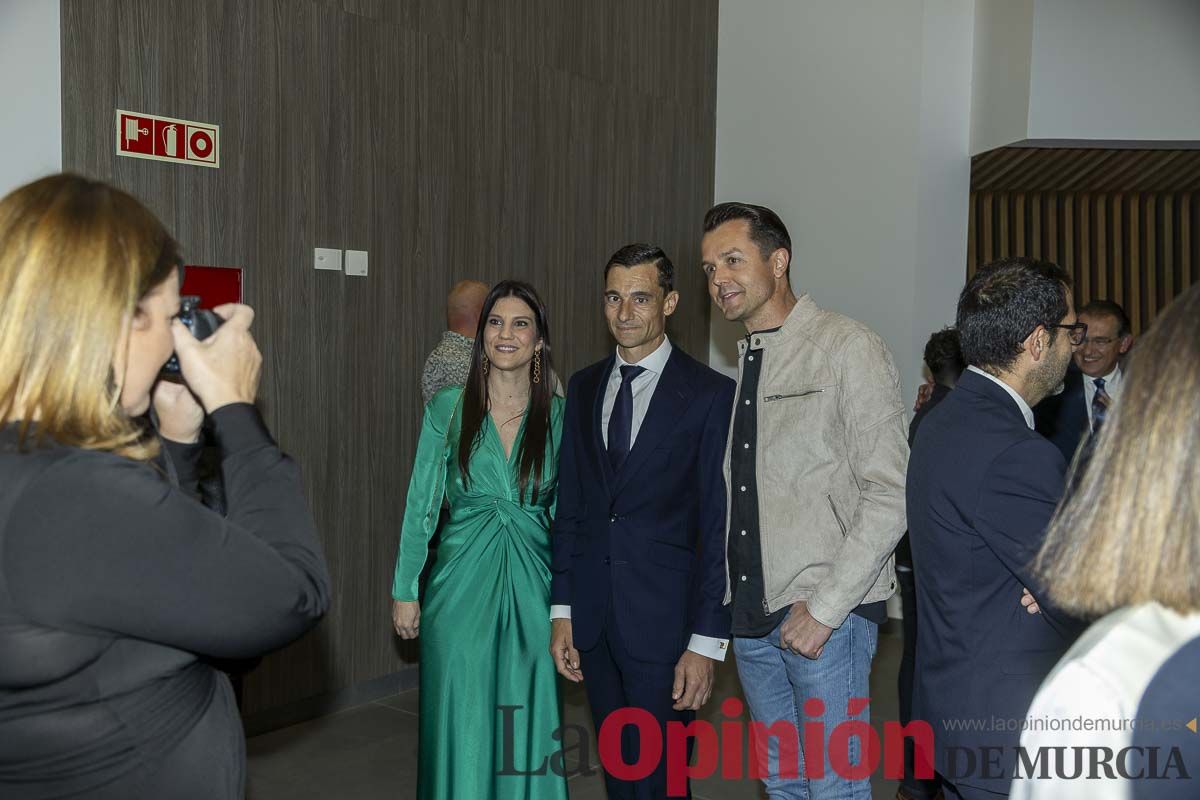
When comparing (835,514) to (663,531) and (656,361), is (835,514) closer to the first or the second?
(663,531)

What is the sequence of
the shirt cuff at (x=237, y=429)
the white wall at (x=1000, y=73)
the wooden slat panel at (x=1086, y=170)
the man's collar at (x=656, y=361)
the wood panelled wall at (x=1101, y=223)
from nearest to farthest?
the shirt cuff at (x=237, y=429), the man's collar at (x=656, y=361), the white wall at (x=1000, y=73), the wooden slat panel at (x=1086, y=170), the wood panelled wall at (x=1101, y=223)

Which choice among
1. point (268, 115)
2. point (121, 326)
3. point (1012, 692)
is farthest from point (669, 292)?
point (268, 115)

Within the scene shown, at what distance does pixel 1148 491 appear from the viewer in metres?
1.08

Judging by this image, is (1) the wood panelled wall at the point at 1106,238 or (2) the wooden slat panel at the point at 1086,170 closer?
(2) the wooden slat panel at the point at 1086,170

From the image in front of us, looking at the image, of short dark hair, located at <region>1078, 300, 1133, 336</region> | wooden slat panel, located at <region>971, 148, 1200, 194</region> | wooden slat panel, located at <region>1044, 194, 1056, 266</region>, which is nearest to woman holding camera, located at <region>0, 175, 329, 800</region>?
short dark hair, located at <region>1078, 300, 1133, 336</region>

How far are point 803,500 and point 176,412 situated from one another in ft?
5.45

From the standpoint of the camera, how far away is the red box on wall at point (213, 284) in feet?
13.8

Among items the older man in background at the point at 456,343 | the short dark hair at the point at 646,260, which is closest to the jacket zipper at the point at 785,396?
the short dark hair at the point at 646,260

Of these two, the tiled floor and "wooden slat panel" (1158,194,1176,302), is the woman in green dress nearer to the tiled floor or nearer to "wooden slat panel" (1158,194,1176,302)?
the tiled floor

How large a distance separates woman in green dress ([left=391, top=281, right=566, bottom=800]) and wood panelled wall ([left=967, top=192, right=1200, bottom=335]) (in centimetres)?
444

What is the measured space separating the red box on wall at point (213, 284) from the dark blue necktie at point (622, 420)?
6.53 feet

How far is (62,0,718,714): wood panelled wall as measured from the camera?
418cm

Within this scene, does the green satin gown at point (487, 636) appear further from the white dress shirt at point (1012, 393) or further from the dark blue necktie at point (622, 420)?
the white dress shirt at point (1012, 393)

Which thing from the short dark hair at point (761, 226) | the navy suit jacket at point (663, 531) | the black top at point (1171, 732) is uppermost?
the short dark hair at point (761, 226)
